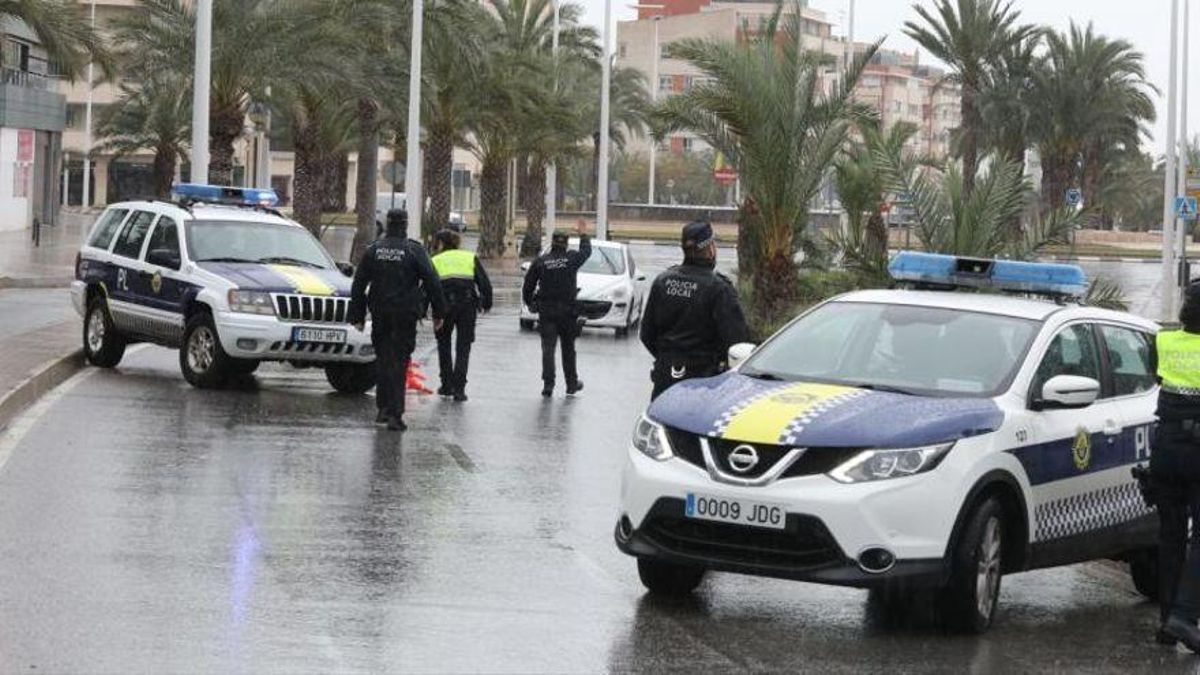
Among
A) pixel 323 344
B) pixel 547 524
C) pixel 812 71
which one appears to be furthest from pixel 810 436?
pixel 812 71

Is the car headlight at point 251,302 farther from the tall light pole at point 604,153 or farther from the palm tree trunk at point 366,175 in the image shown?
the tall light pole at point 604,153

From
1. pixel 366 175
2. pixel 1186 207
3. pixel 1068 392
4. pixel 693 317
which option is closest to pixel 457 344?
pixel 693 317

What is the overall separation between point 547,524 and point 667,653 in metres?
3.75

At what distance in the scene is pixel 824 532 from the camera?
925 centimetres

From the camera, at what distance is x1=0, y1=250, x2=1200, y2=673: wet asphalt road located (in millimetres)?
8773

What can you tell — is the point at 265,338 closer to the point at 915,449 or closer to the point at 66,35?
the point at 915,449

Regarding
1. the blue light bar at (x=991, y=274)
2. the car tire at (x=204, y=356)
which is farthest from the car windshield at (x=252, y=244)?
the blue light bar at (x=991, y=274)

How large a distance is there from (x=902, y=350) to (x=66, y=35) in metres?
30.1

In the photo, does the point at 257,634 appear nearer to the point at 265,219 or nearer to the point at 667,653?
the point at 667,653

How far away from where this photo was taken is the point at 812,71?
3275cm

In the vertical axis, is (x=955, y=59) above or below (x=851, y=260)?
above

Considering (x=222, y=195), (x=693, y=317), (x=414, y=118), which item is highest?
(x=414, y=118)

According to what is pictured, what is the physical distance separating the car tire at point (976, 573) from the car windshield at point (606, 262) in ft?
78.6

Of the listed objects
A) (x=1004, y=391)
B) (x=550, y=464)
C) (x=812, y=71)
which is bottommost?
(x=550, y=464)
